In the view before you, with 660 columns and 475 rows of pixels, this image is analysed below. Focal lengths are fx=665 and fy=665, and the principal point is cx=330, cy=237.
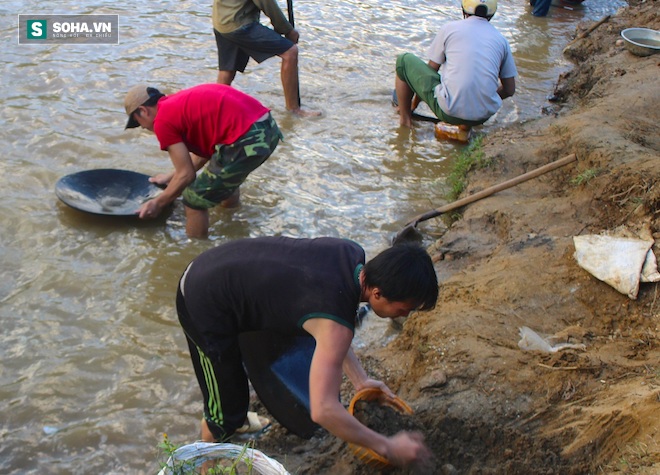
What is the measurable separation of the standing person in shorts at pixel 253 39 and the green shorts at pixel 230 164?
2.07 metres

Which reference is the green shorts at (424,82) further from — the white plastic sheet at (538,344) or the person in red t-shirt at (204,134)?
the white plastic sheet at (538,344)

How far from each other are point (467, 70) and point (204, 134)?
9.84 ft

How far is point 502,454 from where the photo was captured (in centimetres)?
279

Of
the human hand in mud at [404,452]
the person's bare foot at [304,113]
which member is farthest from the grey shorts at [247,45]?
the human hand in mud at [404,452]

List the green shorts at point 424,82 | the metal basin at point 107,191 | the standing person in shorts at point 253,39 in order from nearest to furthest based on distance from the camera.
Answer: the metal basin at point 107,191 < the standing person in shorts at point 253,39 < the green shorts at point 424,82

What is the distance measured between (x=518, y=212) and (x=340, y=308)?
280 centimetres

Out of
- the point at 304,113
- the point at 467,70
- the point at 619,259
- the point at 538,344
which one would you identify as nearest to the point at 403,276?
the point at 538,344

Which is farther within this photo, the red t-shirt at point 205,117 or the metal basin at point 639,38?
the metal basin at point 639,38

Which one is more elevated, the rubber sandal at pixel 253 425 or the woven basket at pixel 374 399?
the woven basket at pixel 374 399

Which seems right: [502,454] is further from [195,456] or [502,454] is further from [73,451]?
[73,451]

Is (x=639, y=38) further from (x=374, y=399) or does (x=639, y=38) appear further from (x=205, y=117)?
(x=374, y=399)

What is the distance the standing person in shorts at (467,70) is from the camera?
6335 millimetres

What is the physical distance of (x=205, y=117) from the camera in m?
4.34

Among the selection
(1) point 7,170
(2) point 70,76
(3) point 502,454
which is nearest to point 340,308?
(3) point 502,454
